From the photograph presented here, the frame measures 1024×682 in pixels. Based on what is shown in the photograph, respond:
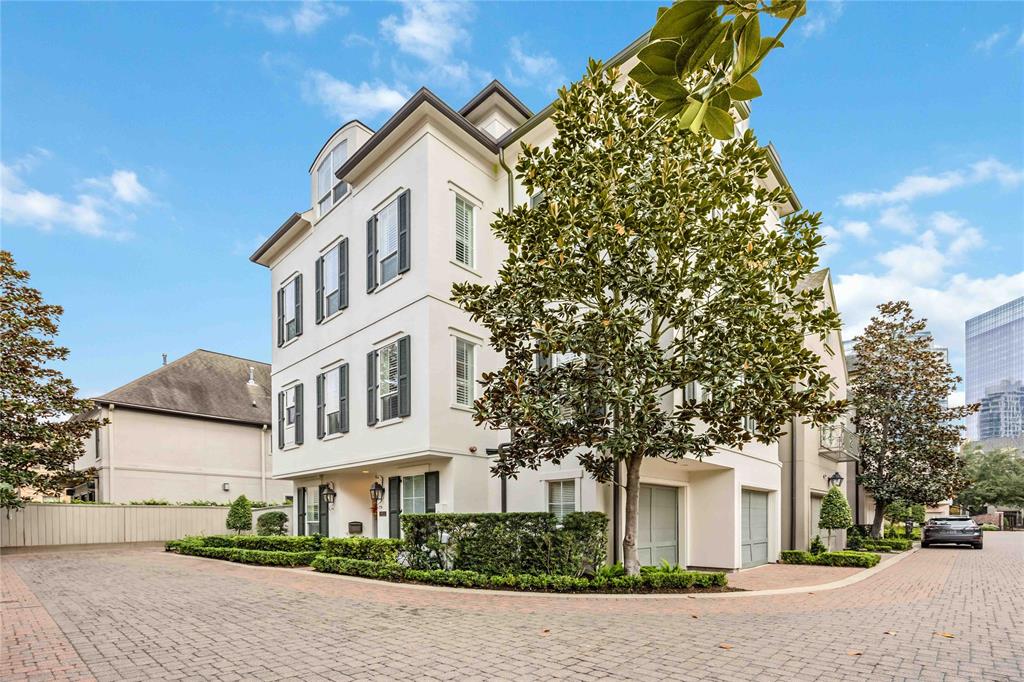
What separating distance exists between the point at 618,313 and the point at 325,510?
12244 mm

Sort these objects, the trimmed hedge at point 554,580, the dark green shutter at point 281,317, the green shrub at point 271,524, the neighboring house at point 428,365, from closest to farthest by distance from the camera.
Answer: the trimmed hedge at point 554,580 → the neighboring house at point 428,365 → the dark green shutter at point 281,317 → the green shrub at point 271,524

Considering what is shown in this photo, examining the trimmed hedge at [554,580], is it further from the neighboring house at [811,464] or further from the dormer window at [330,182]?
the dormer window at [330,182]

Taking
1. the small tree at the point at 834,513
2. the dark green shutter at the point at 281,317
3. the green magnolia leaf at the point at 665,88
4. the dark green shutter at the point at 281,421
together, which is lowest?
the small tree at the point at 834,513

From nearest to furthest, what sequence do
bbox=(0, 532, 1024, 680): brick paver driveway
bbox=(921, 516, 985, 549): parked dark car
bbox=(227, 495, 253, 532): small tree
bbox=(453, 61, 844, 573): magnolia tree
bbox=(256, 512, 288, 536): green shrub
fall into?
bbox=(0, 532, 1024, 680): brick paver driveway → bbox=(453, 61, 844, 573): magnolia tree → bbox=(256, 512, 288, 536): green shrub → bbox=(227, 495, 253, 532): small tree → bbox=(921, 516, 985, 549): parked dark car

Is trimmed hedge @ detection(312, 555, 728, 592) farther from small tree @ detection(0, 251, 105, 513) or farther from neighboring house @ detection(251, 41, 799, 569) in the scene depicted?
small tree @ detection(0, 251, 105, 513)

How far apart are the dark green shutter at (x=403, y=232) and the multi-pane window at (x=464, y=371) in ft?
7.09

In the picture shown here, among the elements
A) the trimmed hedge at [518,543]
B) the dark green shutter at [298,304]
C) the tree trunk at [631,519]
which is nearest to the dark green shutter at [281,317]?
the dark green shutter at [298,304]

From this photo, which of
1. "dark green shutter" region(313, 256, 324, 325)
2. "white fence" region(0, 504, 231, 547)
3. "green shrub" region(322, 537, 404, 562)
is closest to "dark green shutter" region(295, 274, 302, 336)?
"dark green shutter" region(313, 256, 324, 325)

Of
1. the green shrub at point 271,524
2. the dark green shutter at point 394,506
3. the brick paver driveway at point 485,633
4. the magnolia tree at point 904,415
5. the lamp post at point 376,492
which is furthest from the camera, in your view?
the magnolia tree at point 904,415

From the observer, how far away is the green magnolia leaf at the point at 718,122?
1.71m

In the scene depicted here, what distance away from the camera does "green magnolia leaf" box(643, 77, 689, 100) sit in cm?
171

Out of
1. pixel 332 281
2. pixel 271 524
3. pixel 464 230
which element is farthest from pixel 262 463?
pixel 464 230

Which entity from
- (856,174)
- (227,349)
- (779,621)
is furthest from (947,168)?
(227,349)

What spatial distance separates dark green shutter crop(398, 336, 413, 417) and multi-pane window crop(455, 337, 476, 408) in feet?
3.55
